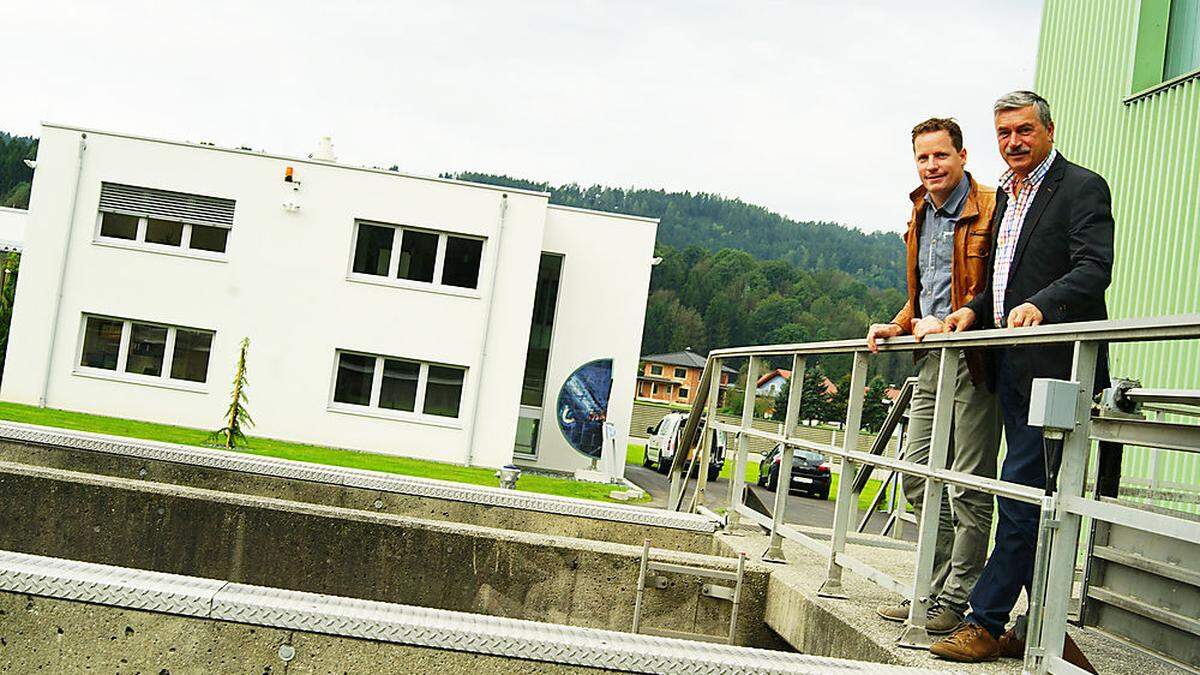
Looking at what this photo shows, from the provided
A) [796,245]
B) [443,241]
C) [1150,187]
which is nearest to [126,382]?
[443,241]

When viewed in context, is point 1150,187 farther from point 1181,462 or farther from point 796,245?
point 796,245

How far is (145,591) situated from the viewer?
324 cm

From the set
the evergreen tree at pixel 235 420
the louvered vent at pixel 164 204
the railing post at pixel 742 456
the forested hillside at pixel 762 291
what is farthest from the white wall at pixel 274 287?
the forested hillside at pixel 762 291

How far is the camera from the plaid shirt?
4.11 meters

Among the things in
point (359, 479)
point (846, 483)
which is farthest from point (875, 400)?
point (846, 483)

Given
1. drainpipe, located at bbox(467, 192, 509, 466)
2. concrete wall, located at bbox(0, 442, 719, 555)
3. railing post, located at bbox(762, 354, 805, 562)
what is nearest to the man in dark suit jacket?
railing post, located at bbox(762, 354, 805, 562)

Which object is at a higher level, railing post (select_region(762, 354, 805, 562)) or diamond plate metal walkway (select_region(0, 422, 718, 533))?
railing post (select_region(762, 354, 805, 562))

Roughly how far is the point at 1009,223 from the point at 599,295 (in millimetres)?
25470

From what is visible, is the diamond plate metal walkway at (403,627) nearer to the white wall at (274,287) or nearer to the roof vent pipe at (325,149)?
the white wall at (274,287)

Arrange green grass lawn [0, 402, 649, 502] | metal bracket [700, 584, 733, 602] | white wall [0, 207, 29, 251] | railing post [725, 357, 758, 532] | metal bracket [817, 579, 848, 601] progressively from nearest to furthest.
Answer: metal bracket [817, 579, 848, 601] → metal bracket [700, 584, 733, 602] → railing post [725, 357, 758, 532] → green grass lawn [0, 402, 649, 502] → white wall [0, 207, 29, 251]

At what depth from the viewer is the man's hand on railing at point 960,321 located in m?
4.34

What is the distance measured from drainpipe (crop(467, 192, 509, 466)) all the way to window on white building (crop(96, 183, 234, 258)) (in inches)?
247

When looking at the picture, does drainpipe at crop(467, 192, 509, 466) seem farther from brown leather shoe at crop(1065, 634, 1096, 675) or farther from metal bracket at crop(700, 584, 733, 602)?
brown leather shoe at crop(1065, 634, 1096, 675)

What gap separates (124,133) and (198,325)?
4777 millimetres
